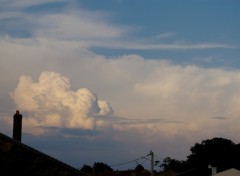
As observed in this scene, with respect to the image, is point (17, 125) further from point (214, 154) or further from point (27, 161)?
point (214, 154)

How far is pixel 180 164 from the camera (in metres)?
111

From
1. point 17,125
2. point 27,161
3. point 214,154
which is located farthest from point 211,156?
point 27,161

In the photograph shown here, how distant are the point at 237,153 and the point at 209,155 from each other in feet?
20.3

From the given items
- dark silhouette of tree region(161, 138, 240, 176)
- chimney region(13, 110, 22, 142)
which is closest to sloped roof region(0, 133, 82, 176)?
chimney region(13, 110, 22, 142)

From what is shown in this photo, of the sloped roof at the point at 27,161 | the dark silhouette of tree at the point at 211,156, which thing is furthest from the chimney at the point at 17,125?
the dark silhouette of tree at the point at 211,156

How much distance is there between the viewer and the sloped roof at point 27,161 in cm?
2397

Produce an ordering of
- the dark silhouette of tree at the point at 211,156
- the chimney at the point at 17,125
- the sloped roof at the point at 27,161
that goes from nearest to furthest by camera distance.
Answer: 1. the sloped roof at the point at 27,161
2. the chimney at the point at 17,125
3. the dark silhouette of tree at the point at 211,156

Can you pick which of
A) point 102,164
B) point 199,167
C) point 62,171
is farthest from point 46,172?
point 102,164

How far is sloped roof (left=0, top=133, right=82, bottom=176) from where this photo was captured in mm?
23969

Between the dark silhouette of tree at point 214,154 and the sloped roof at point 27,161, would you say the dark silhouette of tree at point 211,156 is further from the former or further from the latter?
the sloped roof at point 27,161

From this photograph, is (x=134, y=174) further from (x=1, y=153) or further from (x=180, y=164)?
(x=1, y=153)

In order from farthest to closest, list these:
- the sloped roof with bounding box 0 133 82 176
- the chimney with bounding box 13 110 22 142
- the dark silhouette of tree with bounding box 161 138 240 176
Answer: the dark silhouette of tree with bounding box 161 138 240 176 → the chimney with bounding box 13 110 22 142 → the sloped roof with bounding box 0 133 82 176

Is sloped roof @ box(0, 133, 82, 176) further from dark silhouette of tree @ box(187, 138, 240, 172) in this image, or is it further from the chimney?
dark silhouette of tree @ box(187, 138, 240, 172)

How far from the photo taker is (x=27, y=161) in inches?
953
